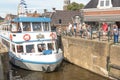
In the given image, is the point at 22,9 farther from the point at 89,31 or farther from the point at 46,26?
the point at 89,31

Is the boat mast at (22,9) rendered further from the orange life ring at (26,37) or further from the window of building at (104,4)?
the window of building at (104,4)

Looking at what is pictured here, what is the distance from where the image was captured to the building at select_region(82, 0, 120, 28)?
87.9 ft

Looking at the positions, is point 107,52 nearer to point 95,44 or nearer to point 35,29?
point 95,44

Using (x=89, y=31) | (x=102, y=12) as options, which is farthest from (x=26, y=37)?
(x=102, y=12)

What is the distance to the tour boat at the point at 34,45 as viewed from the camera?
1862cm

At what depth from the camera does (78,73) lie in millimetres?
19000

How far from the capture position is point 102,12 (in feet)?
91.3

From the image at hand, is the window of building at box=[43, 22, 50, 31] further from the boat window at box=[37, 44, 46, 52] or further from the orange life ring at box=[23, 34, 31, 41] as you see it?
the orange life ring at box=[23, 34, 31, 41]

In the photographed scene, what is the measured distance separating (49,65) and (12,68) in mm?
4340

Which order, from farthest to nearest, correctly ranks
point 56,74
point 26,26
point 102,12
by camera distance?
point 102,12 → point 26,26 → point 56,74

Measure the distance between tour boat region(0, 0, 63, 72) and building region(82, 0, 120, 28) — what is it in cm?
888

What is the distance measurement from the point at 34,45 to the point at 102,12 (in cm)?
1109

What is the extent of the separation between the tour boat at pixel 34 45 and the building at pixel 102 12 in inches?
349

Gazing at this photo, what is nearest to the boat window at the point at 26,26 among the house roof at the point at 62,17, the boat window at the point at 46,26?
the boat window at the point at 46,26
